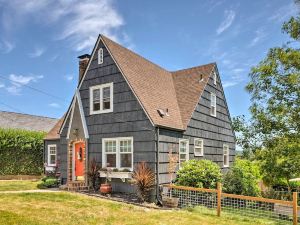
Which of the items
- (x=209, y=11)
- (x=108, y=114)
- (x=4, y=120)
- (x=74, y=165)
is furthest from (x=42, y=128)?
(x=209, y=11)

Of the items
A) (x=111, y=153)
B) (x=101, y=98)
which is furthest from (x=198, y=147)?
(x=101, y=98)

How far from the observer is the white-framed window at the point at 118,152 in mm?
15320

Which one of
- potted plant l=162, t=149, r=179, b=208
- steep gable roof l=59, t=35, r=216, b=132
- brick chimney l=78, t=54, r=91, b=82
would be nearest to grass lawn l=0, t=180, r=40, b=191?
steep gable roof l=59, t=35, r=216, b=132

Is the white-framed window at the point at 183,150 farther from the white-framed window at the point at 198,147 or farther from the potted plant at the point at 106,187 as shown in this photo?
the potted plant at the point at 106,187

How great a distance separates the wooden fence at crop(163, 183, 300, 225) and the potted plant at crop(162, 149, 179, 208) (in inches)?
15.1

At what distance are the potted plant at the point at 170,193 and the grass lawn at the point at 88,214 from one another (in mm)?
1099

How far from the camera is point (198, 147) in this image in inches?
728

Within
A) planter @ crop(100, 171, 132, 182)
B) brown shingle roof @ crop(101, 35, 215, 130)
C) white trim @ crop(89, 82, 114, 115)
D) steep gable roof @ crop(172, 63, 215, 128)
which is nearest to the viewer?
planter @ crop(100, 171, 132, 182)

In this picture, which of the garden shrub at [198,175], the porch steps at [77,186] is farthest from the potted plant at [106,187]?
the garden shrub at [198,175]

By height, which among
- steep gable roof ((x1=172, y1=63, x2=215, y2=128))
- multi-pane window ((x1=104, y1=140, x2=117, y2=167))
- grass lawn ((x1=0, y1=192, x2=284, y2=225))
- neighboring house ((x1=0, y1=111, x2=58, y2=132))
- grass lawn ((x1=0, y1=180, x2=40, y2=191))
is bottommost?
grass lawn ((x1=0, y1=180, x2=40, y2=191))

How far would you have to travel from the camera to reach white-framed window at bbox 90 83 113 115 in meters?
16.4

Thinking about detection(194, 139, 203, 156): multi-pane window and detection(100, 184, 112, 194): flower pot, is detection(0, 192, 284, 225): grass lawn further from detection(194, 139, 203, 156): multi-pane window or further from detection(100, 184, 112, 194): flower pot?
detection(194, 139, 203, 156): multi-pane window

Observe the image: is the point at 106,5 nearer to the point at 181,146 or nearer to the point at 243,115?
the point at 181,146

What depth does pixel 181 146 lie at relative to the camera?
16516mm
